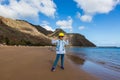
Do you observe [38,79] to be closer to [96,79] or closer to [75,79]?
[75,79]

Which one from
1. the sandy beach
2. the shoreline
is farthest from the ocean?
the sandy beach

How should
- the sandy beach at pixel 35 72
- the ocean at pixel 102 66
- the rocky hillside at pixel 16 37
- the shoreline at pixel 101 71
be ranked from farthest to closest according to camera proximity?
the rocky hillside at pixel 16 37
the ocean at pixel 102 66
the shoreline at pixel 101 71
the sandy beach at pixel 35 72

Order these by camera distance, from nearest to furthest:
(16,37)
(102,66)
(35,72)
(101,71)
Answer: (35,72) < (101,71) < (102,66) < (16,37)

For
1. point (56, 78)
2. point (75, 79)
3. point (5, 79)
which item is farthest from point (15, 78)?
point (75, 79)

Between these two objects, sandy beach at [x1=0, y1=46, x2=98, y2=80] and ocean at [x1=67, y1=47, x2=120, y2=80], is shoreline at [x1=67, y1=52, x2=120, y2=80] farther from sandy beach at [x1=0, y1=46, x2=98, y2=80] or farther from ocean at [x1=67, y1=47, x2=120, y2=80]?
sandy beach at [x1=0, y1=46, x2=98, y2=80]

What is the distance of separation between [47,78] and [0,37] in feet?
201

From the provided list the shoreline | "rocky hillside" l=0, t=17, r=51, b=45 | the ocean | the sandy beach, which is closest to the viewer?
the sandy beach

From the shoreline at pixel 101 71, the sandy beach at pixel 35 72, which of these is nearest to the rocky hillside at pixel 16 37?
the sandy beach at pixel 35 72

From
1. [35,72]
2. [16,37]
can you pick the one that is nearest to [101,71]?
[35,72]

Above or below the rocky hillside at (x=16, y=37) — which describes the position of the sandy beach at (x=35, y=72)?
below

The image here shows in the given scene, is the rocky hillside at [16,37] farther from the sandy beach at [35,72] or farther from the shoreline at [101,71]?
the shoreline at [101,71]

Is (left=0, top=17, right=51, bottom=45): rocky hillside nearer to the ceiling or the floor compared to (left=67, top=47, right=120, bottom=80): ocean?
nearer to the ceiling

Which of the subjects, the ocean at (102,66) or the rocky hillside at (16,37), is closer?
the ocean at (102,66)

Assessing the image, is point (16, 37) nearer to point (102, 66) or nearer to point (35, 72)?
point (102, 66)
